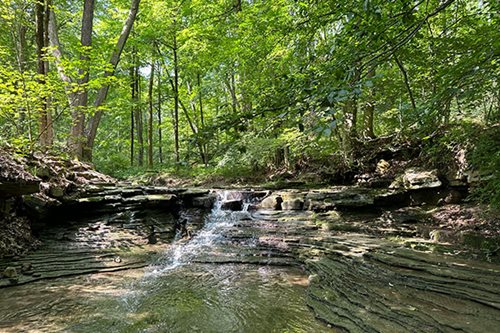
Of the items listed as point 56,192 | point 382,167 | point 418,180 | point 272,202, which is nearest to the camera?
point 56,192

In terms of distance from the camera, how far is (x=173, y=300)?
4.35m

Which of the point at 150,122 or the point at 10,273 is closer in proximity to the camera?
the point at 10,273

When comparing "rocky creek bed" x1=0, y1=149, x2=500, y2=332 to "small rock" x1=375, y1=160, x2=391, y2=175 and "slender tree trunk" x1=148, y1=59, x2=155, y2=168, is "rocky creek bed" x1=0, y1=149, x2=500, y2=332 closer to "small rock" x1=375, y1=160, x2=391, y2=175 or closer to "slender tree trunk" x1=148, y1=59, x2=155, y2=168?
"small rock" x1=375, y1=160, x2=391, y2=175

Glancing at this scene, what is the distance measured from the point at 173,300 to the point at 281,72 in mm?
4954

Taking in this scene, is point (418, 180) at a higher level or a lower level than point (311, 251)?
higher

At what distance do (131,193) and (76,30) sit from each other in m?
13.2

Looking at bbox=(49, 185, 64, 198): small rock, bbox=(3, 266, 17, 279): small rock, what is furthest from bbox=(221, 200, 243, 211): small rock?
bbox=(3, 266, 17, 279): small rock

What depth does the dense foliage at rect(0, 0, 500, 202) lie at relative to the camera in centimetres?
218

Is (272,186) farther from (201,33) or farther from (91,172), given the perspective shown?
(201,33)

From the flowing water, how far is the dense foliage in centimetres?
213

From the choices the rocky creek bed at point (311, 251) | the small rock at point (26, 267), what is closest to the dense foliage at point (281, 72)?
the rocky creek bed at point (311, 251)

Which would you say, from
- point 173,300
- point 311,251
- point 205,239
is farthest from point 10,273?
point 311,251

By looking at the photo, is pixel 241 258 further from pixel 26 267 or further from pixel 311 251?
pixel 26 267

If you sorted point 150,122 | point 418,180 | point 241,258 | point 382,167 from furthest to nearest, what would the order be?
point 150,122 < point 382,167 < point 418,180 < point 241,258
